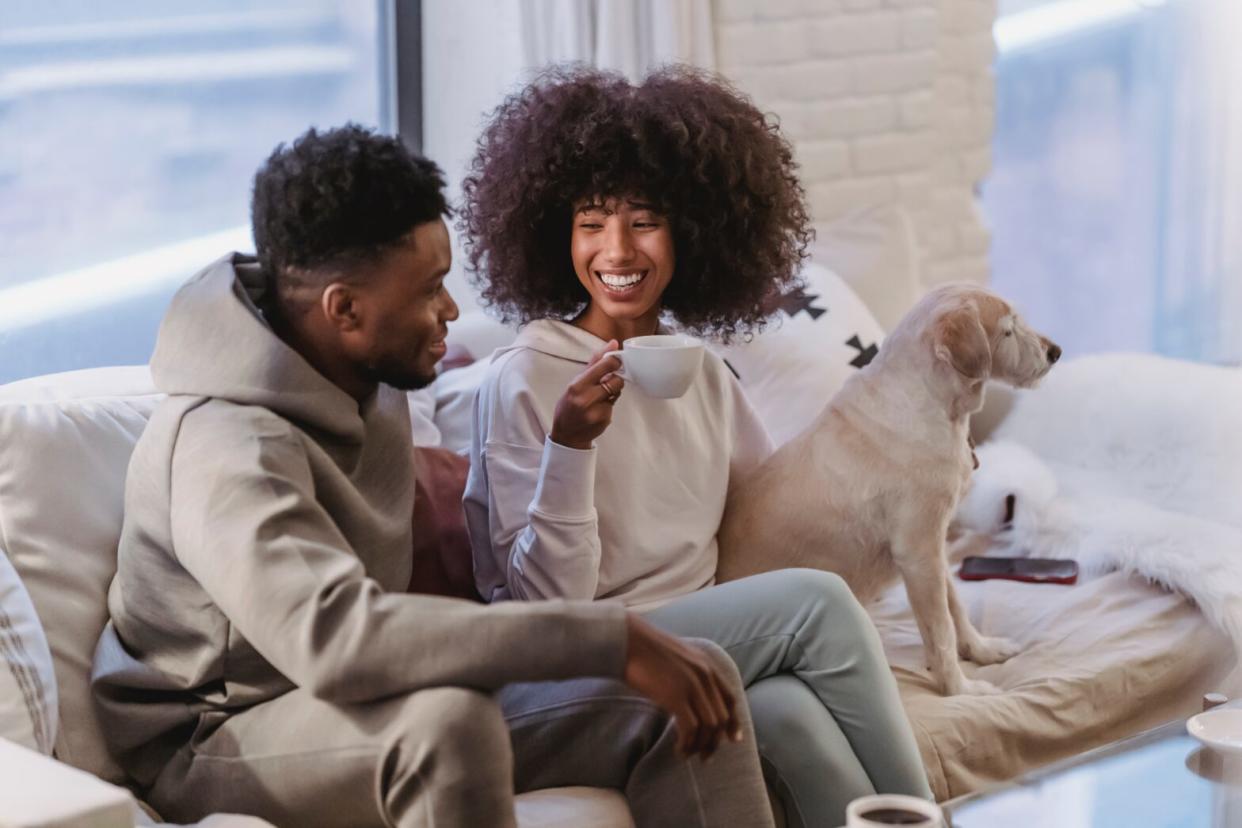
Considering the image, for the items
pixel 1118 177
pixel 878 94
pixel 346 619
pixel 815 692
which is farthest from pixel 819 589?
pixel 1118 177

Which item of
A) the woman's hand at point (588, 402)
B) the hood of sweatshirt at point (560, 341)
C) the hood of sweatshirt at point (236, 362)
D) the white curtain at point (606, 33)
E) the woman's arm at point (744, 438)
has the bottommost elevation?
the woman's arm at point (744, 438)

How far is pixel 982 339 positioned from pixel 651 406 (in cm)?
44

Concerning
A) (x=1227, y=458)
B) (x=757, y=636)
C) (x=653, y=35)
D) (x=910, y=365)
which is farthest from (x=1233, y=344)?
(x=757, y=636)

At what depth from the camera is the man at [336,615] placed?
1253 millimetres

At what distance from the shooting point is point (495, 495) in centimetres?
178

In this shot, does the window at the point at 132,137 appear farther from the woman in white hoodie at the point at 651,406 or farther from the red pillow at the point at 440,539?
the red pillow at the point at 440,539

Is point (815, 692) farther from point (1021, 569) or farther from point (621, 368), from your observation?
point (1021, 569)

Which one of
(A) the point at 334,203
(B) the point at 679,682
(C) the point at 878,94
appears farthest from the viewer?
Result: (C) the point at 878,94

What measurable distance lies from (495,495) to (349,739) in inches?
20.8

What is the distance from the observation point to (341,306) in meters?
1.45

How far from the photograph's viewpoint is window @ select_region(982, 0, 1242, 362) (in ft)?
13.2

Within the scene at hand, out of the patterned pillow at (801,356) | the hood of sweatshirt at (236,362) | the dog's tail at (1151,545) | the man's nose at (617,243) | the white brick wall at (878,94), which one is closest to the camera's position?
the hood of sweatshirt at (236,362)

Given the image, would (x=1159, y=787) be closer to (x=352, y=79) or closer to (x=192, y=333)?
(x=192, y=333)

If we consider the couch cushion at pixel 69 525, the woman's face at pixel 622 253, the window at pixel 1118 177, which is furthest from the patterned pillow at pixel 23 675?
the window at pixel 1118 177
